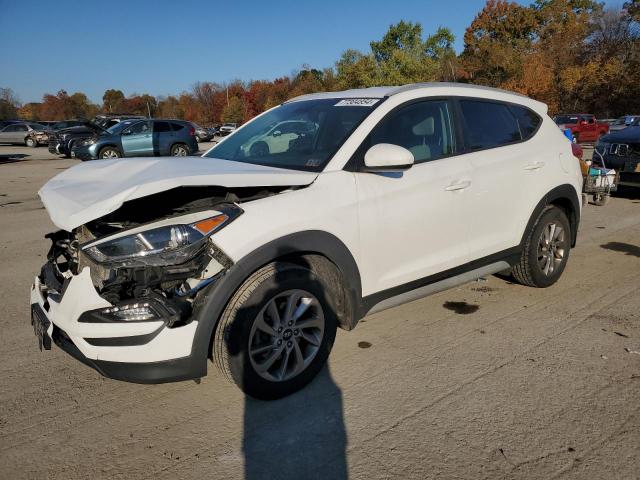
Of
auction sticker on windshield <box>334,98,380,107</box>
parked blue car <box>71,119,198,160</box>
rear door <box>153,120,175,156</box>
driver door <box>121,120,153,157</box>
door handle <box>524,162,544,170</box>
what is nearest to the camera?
auction sticker on windshield <box>334,98,380,107</box>

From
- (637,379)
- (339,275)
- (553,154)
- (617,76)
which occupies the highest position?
(617,76)

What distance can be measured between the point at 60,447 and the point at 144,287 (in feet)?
2.96

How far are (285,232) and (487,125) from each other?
2166 millimetres

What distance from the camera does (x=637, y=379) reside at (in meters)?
3.05

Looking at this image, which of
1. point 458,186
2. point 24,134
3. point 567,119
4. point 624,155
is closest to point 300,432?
point 458,186

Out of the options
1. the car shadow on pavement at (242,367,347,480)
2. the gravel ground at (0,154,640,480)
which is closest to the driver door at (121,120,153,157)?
the gravel ground at (0,154,640,480)

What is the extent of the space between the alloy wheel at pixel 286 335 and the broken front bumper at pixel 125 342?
1.13ft

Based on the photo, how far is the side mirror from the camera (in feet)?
9.78

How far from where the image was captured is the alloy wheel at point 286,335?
2.74m

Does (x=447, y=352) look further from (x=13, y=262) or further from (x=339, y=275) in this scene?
(x=13, y=262)

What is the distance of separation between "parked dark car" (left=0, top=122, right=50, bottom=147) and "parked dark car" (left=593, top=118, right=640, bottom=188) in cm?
3457

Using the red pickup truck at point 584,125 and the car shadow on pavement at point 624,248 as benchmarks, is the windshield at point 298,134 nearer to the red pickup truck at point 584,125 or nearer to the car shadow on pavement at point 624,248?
the car shadow on pavement at point 624,248

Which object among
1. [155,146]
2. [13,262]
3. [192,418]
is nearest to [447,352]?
[192,418]

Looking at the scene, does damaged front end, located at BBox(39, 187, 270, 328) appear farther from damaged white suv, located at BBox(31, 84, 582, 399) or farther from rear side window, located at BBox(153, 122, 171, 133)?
rear side window, located at BBox(153, 122, 171, 133)
